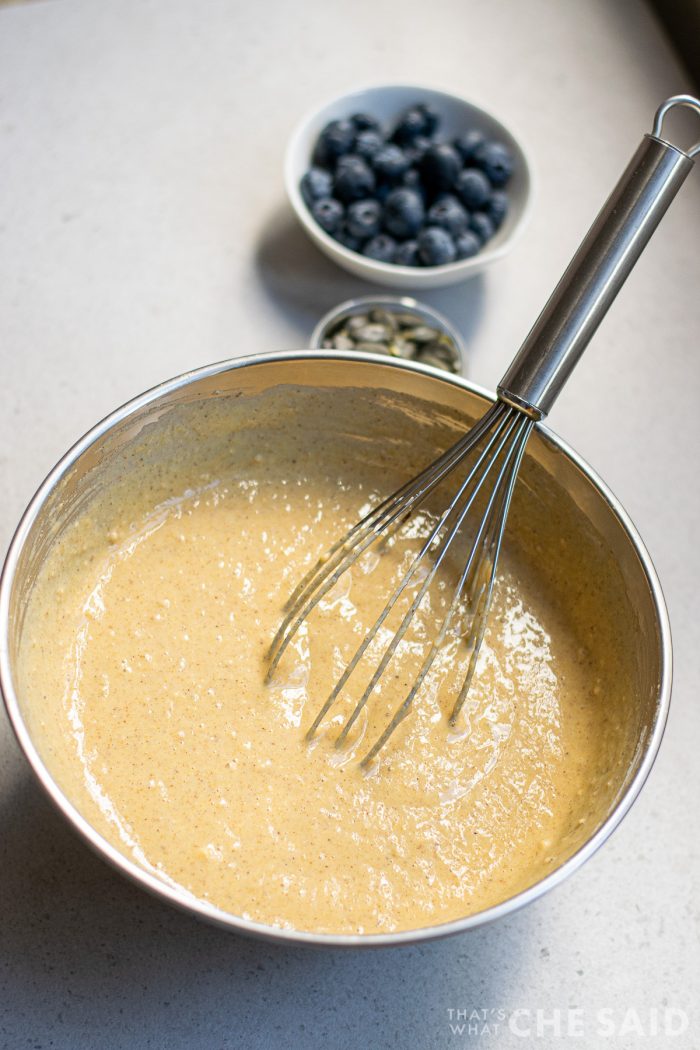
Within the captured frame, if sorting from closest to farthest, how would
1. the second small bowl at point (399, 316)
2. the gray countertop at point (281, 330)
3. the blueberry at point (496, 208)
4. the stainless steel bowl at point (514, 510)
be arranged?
the stainless steel bowl at point (514, 510) → the gray countertop at point (281, 330) → the second small bowl at point (399, 316) → the blueberry at point (496, 208)

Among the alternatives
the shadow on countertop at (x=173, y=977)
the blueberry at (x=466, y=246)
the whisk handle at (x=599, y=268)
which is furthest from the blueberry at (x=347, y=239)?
the shadow on countertop at (x=173, y=977)

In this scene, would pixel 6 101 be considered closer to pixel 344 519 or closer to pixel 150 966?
pixel 344 519

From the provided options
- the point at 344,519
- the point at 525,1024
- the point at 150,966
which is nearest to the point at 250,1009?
the point at 150,966

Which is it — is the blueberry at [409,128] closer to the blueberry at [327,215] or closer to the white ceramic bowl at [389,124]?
the white ceramic bowl at [389,124]

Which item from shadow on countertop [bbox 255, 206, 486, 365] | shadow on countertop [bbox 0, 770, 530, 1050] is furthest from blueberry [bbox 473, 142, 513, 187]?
shadow on countertop [bbox 0, 770, 530, 1050]

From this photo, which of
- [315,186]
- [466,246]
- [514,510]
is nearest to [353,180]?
[315,186]

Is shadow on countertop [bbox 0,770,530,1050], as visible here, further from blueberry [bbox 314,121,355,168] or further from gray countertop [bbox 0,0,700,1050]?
blueberry [bbox 314,121,355,168]

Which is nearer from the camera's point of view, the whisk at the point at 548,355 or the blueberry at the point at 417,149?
the whisk at the point at 548,355
